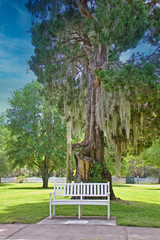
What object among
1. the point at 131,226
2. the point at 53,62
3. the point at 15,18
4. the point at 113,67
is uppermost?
the point at 15,18

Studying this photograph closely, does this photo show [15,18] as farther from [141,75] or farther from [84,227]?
[84,227]

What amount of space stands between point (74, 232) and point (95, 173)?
527 cm

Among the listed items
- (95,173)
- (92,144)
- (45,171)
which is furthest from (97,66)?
(45,171)

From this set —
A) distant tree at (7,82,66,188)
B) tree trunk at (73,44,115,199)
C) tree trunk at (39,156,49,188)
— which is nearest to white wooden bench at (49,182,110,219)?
tree trunk at (73,44,115,199)

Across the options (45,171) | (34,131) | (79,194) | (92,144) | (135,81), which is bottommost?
(45,171)

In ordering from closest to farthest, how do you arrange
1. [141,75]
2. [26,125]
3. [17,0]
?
1. [141,75]
2. [17,0]
3. [26,125]

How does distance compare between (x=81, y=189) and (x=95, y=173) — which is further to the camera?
(x=95, y=173)

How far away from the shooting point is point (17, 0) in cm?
1217

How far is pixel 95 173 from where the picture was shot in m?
9.98

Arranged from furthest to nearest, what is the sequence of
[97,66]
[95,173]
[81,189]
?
[97,66] → [95,173] → [81,189]

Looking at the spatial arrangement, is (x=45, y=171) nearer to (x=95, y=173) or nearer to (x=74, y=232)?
(x=95, y=173)

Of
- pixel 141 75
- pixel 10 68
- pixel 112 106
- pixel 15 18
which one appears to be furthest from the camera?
pixel 10 68

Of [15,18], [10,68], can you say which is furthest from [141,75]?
[10,68]

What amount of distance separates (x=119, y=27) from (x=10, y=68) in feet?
100
